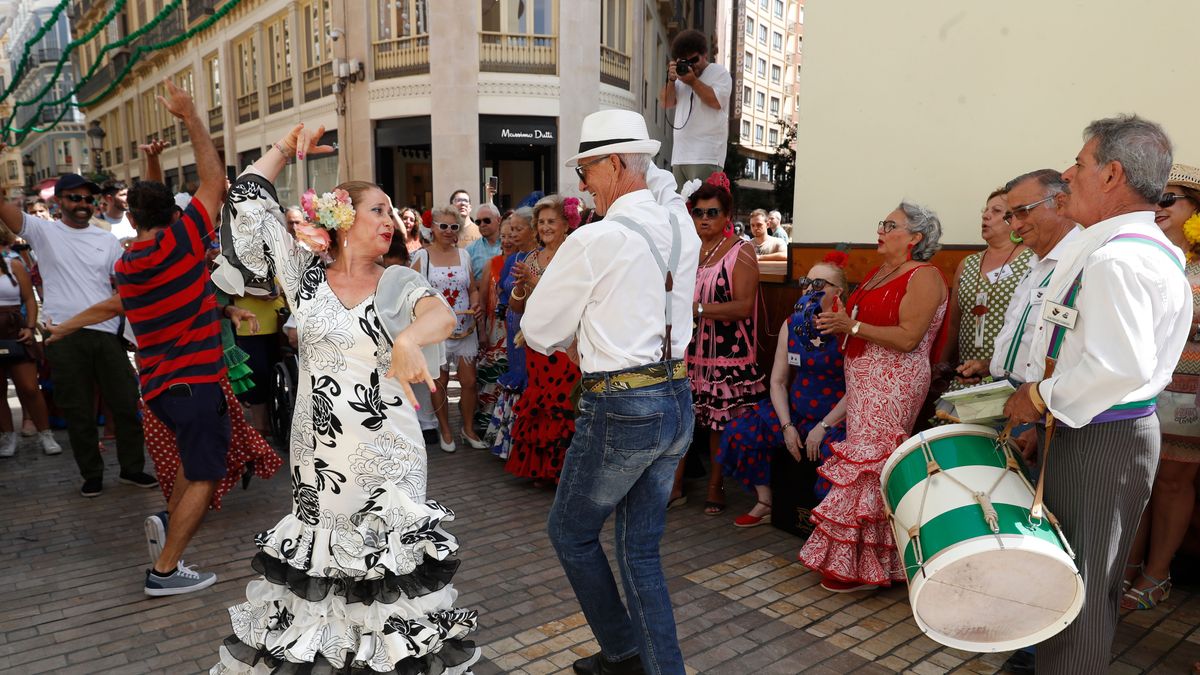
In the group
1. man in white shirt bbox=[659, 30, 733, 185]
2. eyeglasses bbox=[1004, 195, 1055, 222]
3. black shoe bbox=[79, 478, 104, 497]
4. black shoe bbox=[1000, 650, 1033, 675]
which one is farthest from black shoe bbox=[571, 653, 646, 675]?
man in white shirt bbox=[659, 30, 733, 185]

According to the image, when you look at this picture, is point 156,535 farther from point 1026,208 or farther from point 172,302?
point 1026,208

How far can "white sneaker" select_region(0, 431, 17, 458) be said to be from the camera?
245 inches

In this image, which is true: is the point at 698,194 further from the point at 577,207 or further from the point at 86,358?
the point at 86,358

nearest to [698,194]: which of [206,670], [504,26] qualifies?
→ [206,670]

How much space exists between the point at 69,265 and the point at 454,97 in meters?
12.8

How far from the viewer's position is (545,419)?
5379mm

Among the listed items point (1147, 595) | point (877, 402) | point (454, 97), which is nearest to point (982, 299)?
point (877, 402)

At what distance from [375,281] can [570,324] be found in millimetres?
750

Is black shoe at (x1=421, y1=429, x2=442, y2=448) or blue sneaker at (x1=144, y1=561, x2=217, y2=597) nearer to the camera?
blue sneaker at (x1=144, y1=561, x2=217, y2=597)

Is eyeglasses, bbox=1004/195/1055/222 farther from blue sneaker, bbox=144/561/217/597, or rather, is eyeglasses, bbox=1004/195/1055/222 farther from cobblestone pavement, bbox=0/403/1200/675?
blue sneaker, bbox=144/561/217/597

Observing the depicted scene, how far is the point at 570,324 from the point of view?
8.59ft

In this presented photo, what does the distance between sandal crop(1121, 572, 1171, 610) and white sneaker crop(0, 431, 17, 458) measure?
7960mm

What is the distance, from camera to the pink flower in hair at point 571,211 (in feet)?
17.5

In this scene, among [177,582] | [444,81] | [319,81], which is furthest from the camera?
[319,81]
